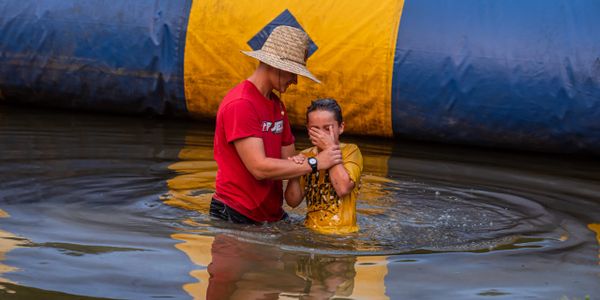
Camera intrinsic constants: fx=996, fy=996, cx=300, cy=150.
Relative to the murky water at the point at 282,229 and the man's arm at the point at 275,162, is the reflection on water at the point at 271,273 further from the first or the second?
the man's arm at the point at 275,162

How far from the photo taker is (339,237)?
519cm

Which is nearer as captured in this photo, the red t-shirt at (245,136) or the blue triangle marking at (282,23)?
the red t-shirt at (245,136)

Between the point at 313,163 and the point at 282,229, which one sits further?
the point at 282,229

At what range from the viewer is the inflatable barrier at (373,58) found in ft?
26.2

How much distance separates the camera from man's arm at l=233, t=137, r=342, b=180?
4928 mm

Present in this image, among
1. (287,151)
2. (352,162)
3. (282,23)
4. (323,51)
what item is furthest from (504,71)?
(352,162)

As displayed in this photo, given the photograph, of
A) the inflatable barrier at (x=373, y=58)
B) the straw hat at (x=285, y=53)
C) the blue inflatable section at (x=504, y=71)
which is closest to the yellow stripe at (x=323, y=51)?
the inflatable barrier at (x=373, y=58)

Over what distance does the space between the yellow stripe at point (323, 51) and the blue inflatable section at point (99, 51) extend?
22cm

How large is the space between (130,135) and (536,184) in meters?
3.43

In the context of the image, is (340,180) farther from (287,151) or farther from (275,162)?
(287,151)

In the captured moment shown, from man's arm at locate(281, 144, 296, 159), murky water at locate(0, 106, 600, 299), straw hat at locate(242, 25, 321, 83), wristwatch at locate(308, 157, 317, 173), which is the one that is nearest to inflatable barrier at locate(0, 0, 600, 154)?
murky water at locate(0, 106, 600, 299)

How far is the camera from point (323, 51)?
8344 mm

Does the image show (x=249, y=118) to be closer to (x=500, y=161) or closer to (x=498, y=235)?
(x=498, y=235)

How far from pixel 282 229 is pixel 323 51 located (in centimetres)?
328
